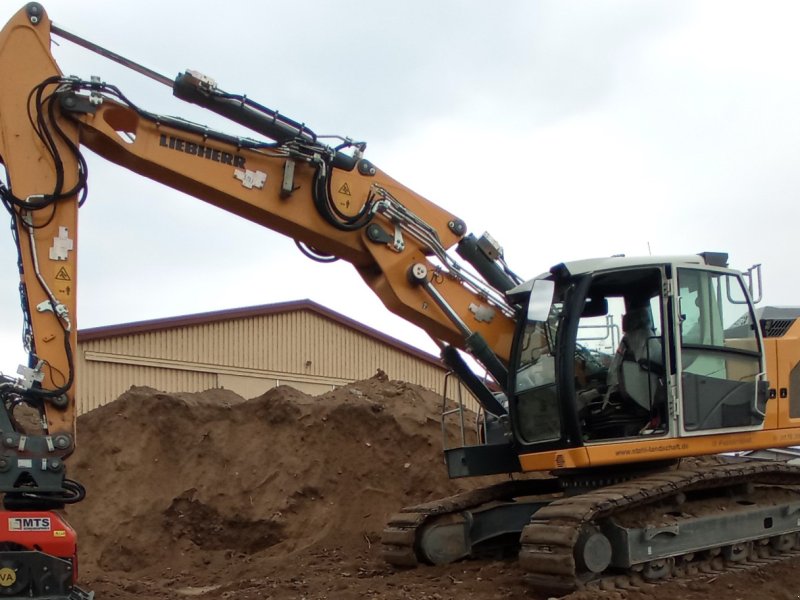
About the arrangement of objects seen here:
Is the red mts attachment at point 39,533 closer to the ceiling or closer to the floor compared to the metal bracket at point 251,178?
closer to the floor

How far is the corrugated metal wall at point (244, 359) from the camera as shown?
63.6ft

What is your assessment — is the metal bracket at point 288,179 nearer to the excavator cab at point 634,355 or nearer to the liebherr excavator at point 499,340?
the liebherr excavator at point 499,340

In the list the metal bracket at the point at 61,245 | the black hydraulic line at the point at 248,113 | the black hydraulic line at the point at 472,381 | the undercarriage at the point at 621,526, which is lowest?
the undercarriage at the point at 621,526

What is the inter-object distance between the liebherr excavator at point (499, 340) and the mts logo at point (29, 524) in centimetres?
15

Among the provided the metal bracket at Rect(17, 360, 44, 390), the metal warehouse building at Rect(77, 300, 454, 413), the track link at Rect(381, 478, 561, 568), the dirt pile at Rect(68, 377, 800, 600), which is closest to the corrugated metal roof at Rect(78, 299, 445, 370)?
the metal warehouse building at Rect(77, 300, 454, 413)

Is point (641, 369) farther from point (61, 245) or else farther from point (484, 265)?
point (61, 245)

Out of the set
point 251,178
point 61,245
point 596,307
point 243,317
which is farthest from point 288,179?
point 243,317

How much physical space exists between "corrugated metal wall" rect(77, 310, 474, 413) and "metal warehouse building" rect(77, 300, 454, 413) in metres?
0.02

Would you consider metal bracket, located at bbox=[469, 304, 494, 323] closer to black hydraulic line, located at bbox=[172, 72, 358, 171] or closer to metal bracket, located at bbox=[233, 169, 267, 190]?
black hydraulic line, located at bbox=[172, 72, 358, 171]

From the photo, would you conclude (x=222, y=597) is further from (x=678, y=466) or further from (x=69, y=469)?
(x=69, y=469)

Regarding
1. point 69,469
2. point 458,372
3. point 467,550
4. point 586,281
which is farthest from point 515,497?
point 69,469

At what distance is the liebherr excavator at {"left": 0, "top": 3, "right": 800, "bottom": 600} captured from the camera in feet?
22.7

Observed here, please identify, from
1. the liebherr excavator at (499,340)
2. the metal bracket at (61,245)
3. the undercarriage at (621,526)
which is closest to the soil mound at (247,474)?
the undercarriage at (621,526)

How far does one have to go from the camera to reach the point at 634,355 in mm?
8375
